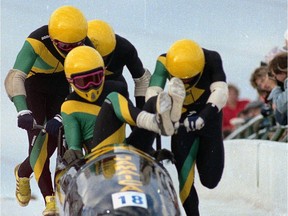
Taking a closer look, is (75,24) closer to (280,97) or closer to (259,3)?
(280,97)

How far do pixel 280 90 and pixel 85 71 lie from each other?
9.41 ft

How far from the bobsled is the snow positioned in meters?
5.41

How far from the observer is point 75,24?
8.28m

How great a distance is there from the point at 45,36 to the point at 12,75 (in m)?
0.39

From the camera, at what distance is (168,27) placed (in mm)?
15000

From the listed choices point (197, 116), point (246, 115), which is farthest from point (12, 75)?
point (246, 115)

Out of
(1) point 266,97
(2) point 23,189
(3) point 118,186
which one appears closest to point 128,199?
(3) point 118,186

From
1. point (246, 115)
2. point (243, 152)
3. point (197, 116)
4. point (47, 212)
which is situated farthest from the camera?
point (246, 115)

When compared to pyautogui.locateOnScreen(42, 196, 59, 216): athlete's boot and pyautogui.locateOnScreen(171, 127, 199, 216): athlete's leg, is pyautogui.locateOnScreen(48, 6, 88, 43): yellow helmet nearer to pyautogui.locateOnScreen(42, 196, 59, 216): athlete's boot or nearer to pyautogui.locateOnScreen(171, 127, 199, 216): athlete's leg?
pyautogui.locateOnScreen(171, 127, 199, 216): athlete's leg

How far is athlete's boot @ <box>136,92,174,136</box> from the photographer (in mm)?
6746

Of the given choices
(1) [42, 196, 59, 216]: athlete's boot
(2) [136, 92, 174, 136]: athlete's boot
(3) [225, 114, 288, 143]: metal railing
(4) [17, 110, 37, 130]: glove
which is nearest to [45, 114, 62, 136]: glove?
(4) [17, 110, 37, 130]: glove

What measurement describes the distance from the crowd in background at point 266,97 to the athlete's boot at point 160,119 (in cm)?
296

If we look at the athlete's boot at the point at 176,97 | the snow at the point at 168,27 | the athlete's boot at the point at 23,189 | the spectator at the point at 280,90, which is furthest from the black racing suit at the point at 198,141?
the snow at the point at 168,27

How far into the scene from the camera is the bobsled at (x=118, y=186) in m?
6.31
